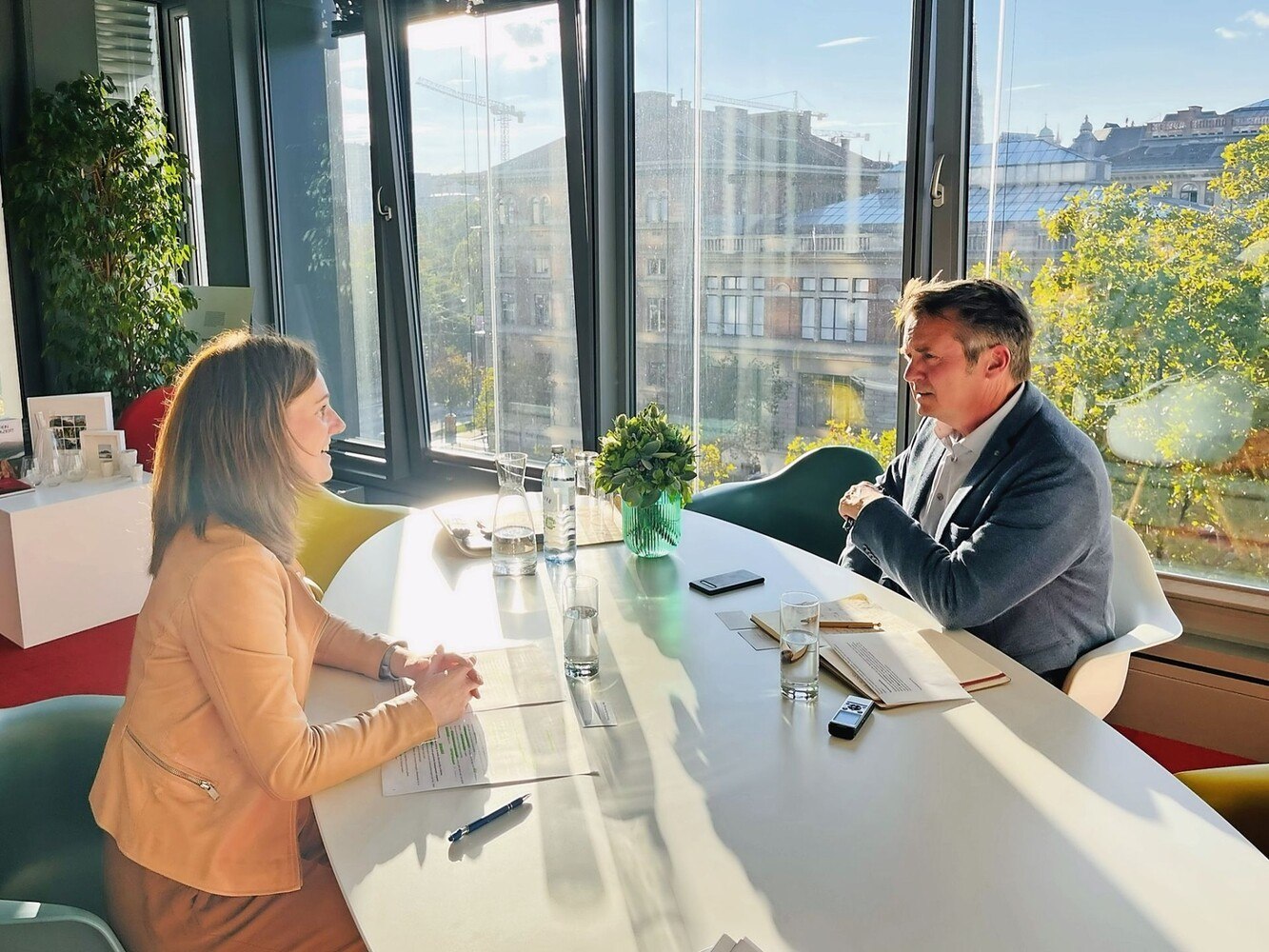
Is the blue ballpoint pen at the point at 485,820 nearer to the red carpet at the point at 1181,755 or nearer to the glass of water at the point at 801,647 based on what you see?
the glass of water at the point at 801,647

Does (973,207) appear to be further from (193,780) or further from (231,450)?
(193,780)

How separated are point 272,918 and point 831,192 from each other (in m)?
3.06

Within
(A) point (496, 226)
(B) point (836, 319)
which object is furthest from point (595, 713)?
(A) point (496, 226)

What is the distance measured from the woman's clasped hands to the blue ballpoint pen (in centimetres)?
22

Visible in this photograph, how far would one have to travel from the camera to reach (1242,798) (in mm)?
1686

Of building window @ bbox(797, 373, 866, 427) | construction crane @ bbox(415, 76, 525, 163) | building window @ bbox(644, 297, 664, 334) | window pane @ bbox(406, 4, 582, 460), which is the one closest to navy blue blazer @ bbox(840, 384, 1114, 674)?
building window @ bbox(797, 373, 866, 427)

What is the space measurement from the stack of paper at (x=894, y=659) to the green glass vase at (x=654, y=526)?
1.60 feet

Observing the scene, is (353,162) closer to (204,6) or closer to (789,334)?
(204,6)

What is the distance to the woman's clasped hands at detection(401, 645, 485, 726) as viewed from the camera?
1.52 m

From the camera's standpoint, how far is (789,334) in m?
3.89

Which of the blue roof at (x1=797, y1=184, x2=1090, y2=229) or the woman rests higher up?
the blue roof at (x1=797, y1=184, x2=1090, y2=229)

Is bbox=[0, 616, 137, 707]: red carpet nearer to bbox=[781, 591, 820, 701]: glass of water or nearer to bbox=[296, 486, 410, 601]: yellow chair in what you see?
bbox=[296, 486, 410, 601]: yellow chair

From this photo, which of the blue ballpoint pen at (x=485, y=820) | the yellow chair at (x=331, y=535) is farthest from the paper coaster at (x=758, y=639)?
the yellow chair at (x=331, y=535)

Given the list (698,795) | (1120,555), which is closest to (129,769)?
(698,795)
